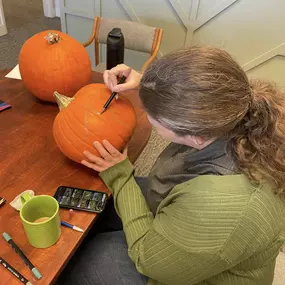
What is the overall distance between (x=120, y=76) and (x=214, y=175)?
0.50 meters

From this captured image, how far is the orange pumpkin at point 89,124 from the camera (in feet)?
2.78

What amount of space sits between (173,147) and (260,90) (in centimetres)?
32

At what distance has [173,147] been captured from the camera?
937 millimetres

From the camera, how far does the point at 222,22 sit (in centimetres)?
221

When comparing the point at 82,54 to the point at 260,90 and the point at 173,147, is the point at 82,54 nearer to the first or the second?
the point at 173,147

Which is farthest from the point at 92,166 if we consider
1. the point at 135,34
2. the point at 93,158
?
the point at 135,34

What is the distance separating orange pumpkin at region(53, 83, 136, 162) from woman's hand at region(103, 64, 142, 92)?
3cm

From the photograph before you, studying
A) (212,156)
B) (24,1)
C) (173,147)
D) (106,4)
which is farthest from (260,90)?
(24,1)

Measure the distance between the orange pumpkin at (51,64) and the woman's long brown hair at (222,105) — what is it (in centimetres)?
44

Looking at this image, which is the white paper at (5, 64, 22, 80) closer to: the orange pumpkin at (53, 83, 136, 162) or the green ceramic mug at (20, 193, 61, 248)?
the orange pumpkin at (53, 83, 136, 162)

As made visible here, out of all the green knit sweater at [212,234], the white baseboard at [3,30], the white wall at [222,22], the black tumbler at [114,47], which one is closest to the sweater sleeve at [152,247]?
the green knit sweater at [212,234]

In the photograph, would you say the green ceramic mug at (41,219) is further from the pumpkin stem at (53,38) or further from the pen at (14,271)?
the pumpkin stem at (53,38)

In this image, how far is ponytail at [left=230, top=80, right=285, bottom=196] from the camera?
0.68 meters

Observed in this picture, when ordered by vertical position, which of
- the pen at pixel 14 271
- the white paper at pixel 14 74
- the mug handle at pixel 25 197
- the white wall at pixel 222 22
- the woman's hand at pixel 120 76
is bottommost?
the white wall at pixel 222 22
